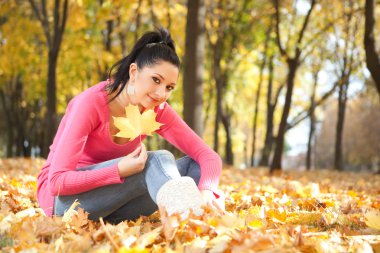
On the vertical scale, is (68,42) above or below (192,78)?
above

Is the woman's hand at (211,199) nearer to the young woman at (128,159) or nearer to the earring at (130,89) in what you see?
the young woman at (128,159)

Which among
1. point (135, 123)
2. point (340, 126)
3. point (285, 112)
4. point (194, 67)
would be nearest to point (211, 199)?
point (135, 123)

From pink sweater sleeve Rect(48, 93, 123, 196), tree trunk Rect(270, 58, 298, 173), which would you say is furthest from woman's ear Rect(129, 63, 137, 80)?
tree trunk Rect(270, 58, 298, 173)

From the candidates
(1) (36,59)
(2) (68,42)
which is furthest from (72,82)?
(2) (68,42)

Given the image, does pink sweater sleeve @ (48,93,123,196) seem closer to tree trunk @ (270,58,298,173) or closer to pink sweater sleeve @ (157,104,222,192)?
pink sweater sleeve @ (157,104,222,192)

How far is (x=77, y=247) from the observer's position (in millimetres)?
1887

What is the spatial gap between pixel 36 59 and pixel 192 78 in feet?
37.7

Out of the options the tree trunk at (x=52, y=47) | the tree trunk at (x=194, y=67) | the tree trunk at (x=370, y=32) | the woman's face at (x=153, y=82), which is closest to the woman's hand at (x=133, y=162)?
the woman's face at (x=153, y=82)

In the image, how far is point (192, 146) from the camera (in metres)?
3.23

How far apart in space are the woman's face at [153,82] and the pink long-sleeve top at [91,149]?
0.17 metres

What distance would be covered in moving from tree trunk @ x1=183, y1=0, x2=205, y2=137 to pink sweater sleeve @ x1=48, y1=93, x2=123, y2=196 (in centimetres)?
552

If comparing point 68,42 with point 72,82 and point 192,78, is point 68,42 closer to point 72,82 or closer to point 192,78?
point 72,82

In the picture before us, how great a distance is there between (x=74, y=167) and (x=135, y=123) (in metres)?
0.46

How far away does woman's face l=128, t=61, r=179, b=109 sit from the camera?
2791 mm
